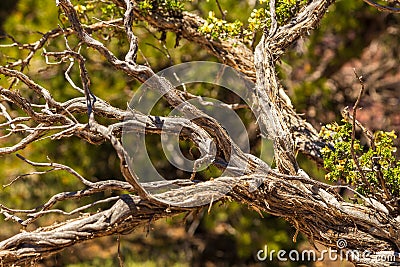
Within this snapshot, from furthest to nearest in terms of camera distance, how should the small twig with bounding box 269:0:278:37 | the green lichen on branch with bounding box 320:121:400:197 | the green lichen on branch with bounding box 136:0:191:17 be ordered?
the green lichen on branch with bounding box 136:0:191:17 < the small twig with bounding box 269:0:278:37 < the green lichen on branch with bounding box 320:121:400:197

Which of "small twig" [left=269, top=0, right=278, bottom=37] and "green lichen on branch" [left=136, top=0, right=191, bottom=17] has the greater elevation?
"green lichen on branch" [left=136, top=0, right=191, bottom=17]

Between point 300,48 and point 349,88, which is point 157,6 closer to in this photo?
point 300,48

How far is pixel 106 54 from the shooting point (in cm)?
146

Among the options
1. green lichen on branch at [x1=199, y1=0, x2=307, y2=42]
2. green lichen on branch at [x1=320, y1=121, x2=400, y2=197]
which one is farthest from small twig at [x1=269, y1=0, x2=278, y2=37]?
green lichen on branch at [x1=320, y1=121, x2=400, y2=197]

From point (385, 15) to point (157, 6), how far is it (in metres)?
1.83

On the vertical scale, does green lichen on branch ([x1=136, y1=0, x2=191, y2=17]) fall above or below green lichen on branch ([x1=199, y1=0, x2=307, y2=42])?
above

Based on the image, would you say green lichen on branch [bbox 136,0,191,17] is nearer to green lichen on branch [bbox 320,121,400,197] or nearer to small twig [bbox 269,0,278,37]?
small twig [bbox 269,0,278,37]

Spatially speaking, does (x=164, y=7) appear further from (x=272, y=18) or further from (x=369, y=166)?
(x=369, y=166)

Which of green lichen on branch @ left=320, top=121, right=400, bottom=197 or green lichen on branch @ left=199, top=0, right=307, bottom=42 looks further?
green lichen on branch @ left=199, top=0, right=307, bottom=42

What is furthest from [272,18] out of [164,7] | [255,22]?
[164,7]

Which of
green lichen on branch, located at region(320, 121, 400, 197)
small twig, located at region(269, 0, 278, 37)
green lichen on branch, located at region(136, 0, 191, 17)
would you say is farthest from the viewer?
green lichen on branch, located at region(136, 0, 191, 17)

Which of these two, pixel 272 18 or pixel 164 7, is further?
pixel 164 7

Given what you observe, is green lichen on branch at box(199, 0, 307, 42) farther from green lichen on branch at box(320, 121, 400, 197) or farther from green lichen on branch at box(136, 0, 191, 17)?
green lichen on branch at box(320, 121, 400, 197)

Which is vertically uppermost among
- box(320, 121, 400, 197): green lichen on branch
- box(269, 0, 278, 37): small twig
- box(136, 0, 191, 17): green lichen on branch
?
box(136, 0, 191, 17): green lichen on branch
